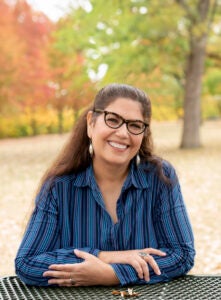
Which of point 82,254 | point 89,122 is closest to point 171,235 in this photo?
point 82,254

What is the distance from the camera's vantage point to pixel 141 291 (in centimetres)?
222

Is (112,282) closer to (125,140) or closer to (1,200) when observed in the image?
(125,140)

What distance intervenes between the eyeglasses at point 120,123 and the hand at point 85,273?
584 mm

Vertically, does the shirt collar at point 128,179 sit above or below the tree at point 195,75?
below

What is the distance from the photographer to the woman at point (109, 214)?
2338mm

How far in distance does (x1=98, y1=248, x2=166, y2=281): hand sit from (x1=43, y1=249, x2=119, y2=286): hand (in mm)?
75

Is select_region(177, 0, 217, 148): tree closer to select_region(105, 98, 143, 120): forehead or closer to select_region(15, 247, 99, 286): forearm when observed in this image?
select_region(105, 98, 143, 120): forehead

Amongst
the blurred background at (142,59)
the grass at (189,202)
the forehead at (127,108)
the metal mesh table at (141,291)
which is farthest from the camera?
the blurred background at (142,59)

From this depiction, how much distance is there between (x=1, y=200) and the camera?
30.7 feet

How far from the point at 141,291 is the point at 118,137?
671 millimetres

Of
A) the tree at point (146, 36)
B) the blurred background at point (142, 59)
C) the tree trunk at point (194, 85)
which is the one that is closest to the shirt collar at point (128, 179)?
the blurred background at point (142, 59)

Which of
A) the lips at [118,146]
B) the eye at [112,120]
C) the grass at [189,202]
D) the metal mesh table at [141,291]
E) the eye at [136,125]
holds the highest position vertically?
the eye at [112,120]

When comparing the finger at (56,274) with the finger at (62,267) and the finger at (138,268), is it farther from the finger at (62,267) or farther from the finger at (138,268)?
the finger at (138,268)

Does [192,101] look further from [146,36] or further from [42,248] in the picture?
[42,248]
